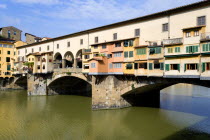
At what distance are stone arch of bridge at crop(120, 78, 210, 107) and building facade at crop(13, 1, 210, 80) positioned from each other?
57.4 inches

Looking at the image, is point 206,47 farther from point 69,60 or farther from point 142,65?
point 69,60

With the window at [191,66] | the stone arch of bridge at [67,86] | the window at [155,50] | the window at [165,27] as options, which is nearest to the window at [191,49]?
the window at [191,66]

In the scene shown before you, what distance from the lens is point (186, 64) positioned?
2162 centimetres

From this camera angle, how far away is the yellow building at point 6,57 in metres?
63.3

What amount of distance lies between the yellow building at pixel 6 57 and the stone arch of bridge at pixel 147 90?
51.7 meters

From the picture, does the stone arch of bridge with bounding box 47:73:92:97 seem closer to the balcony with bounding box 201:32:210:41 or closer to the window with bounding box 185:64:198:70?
the window with bounding box 185:64:198:70

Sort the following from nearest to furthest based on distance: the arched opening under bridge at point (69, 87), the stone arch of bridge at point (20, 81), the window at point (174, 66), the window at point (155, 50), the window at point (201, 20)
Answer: the window at point (201, 20) < the window at point (174, 66) < the window at point (155, 50) < the arched opening under bridge at point (69, 87) < the stone arch of bridge at point (20, 81)

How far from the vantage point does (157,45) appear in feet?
80.0

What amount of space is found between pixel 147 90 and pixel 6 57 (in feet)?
186

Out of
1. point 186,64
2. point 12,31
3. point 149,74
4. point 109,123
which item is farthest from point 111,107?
point 12,31

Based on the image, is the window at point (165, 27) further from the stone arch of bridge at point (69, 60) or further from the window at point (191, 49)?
the stone arch of bridge at point (69, 60)

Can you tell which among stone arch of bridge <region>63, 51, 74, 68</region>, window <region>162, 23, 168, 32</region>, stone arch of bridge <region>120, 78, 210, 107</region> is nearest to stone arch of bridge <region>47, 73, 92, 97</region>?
stone arch of bridge <region>63, 51, 74, 68</region>

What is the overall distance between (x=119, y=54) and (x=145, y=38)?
5157 millimetres

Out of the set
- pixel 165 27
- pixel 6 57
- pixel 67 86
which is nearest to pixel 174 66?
pixel 165 27
